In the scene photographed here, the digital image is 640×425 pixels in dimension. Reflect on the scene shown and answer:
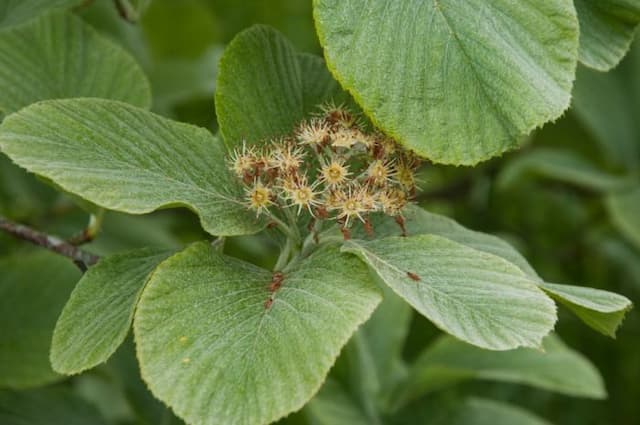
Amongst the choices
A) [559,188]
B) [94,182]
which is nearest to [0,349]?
[94,182]

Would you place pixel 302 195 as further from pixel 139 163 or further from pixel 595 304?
pixel 595 304

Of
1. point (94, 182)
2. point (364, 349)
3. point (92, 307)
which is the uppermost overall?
point (94, 182)

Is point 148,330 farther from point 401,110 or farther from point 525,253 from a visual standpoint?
point 525,253

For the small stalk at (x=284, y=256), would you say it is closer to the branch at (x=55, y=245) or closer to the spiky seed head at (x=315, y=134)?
the spiky seed head at (x=315, y=134)

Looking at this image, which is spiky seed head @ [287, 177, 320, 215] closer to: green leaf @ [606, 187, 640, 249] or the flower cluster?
the flower cluster

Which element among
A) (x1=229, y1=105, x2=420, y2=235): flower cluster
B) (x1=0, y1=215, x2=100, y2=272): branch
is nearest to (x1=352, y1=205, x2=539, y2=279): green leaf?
(x1=229, y1=105, x2=420, y2=235): flower cluster

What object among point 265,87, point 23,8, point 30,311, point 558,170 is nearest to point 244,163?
point 265,87
